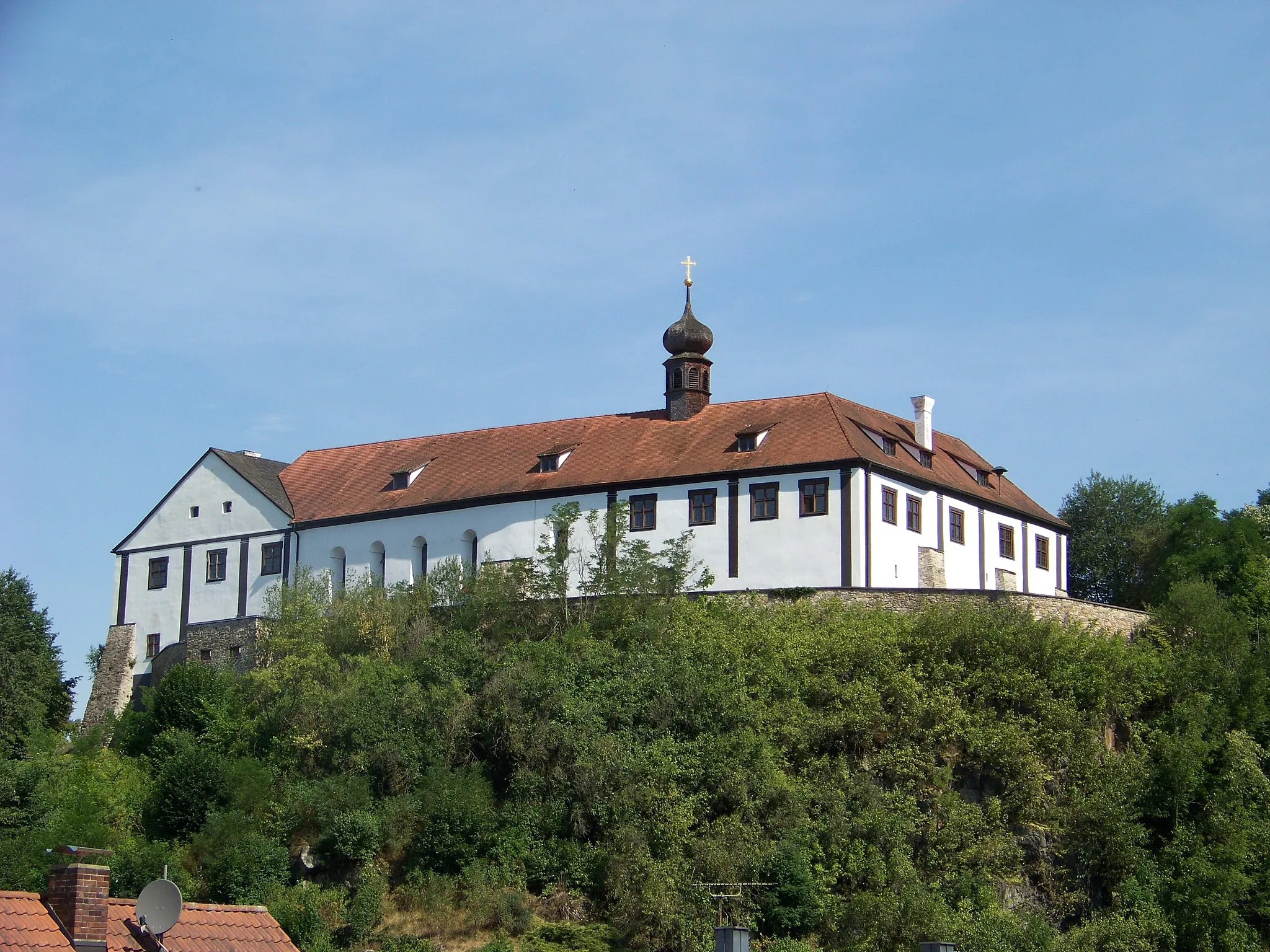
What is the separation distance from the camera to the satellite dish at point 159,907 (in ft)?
76.3

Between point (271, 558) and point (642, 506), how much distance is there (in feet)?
43.8

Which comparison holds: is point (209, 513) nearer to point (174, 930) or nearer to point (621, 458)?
point (621, 458)

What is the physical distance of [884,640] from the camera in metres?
42.8

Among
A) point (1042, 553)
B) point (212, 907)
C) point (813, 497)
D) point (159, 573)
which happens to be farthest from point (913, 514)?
point (212, 907)

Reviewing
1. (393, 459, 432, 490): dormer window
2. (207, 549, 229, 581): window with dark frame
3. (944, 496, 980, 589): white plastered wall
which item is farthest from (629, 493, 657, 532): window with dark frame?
(207, 549, 229, 581): window with dark frame

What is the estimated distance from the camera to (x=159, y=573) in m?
59.0

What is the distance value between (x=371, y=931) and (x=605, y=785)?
5921mm

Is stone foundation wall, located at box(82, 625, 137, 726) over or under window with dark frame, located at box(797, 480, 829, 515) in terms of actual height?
under

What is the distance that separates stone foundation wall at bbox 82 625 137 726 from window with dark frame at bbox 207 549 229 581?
131 inches

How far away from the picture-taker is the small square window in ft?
182

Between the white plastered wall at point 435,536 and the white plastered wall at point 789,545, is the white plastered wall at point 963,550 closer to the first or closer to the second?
the white plastered wall at point 789,545

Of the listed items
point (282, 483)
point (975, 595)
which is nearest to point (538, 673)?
point (975, 595)

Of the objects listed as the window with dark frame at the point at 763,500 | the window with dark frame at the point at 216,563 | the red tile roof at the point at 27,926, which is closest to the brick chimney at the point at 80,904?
the red tile roof at the point at 27,926

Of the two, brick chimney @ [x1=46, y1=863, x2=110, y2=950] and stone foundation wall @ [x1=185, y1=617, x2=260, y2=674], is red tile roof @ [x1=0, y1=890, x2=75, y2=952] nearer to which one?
brick chimney @ [x1=46, y1=863, x2=110, y2=950]
